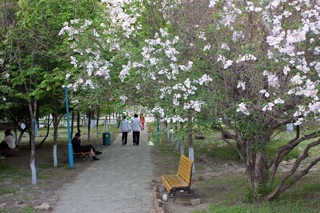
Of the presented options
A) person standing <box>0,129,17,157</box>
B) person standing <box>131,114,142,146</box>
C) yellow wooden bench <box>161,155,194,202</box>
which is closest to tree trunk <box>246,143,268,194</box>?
yellow wooden bench <box>161,155,194,202</box>

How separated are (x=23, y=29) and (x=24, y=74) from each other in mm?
1314

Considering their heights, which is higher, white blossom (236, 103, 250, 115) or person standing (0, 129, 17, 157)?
white blossom (236, 103, 250, 115)

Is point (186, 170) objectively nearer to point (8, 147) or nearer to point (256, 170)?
point (256, 170)

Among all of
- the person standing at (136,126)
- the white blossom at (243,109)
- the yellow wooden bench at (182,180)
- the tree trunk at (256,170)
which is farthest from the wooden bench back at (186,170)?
the person standing at (136,126)

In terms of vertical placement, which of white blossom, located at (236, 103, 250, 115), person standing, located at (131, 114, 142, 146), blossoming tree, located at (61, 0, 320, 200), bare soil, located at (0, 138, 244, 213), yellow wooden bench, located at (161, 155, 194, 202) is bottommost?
bare soil, located at (0, 138, 244, 213)

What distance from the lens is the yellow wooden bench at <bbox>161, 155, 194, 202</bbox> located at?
28.6ft

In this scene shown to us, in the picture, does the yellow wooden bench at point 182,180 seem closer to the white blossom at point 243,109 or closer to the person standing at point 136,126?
the white blossom at point 243,109

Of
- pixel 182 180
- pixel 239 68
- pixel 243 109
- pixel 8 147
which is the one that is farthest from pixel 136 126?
pixel 243 109

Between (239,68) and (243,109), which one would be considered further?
(239,68)

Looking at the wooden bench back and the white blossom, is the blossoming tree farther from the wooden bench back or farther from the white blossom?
the wooden bench back

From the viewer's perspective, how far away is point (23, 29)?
12156 millimetres

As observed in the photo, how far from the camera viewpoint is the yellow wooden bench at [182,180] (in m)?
8.70

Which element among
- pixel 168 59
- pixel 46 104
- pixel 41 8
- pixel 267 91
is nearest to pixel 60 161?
pixel 46 104

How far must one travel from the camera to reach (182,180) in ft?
30.5
